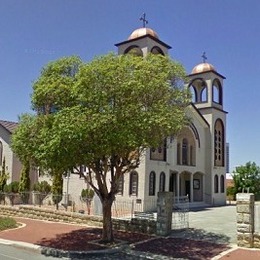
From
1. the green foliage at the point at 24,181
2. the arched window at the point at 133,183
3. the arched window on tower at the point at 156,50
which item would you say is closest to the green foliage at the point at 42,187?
the green foliage at the point at 24,181

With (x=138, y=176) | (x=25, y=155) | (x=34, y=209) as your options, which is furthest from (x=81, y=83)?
(x=138, y=176)

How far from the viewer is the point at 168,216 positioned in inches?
631

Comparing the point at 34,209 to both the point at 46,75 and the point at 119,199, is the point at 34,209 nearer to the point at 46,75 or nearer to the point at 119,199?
the point at 119,199

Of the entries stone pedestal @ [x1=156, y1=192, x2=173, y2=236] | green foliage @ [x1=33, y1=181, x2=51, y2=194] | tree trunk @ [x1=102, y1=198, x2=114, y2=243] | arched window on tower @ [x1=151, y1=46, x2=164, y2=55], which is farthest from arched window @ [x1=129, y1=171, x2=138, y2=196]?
tree trunk @ [x1=102, y1=198, x2=114, y2=243]

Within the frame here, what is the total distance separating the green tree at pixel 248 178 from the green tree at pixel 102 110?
2932cm

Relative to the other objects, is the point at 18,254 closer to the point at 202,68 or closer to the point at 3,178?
the point at 3,178

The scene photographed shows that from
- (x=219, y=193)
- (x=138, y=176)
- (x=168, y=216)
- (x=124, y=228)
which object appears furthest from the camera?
(x=219, y=193)

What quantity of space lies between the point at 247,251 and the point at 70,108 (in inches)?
326

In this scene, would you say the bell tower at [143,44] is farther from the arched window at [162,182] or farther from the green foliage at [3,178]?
the green foliage at [3,178]

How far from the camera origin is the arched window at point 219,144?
34781 millimetres

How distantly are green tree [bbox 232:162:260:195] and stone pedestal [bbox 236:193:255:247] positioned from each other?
28075 mm

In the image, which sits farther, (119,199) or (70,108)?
(119,199)

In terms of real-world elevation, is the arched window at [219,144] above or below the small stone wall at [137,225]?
above

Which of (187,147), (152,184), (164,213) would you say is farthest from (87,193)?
(164,213)
